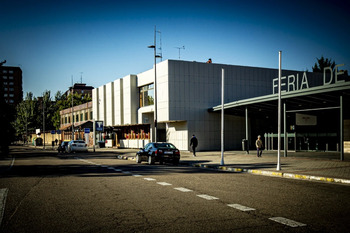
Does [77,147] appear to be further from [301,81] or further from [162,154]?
[301,81]

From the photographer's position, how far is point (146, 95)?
135 ft

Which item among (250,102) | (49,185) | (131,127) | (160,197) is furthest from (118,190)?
(131,127)

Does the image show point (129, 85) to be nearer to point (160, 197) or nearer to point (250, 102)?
point (250, 102)

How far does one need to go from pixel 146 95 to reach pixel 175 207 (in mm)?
34126

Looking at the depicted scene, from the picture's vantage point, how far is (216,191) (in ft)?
32.2

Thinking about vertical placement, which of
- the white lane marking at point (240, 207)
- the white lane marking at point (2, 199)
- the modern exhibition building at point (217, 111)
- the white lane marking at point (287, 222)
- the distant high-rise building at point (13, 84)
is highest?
the distant high-rise building at point (13, 84)

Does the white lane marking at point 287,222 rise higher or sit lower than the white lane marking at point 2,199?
higher

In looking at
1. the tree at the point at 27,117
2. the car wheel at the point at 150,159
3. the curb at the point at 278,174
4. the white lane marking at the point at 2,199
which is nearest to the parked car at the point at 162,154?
the car wheel at the point at 150,159

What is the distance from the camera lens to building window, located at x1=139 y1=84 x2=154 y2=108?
39531mm

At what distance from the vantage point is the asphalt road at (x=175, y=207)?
232 inches

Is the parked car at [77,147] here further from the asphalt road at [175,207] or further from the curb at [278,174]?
the asphalt road at [175,207]

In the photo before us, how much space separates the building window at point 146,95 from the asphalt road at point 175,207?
2837 cm

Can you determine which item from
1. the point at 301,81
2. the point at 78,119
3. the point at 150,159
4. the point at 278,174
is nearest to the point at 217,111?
the point at 301,81

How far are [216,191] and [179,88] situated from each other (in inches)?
1002
